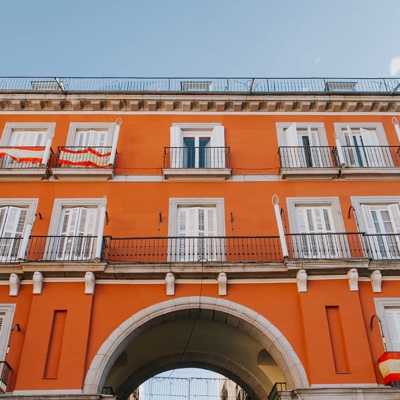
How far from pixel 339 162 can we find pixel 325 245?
337 cm

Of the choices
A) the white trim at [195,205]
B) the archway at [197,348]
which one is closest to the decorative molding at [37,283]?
the archway at [197,348]

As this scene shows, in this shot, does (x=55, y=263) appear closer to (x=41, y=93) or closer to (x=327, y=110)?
(x=41, y=93)

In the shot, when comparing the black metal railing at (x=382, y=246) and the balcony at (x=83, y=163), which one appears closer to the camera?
the black metal railing at (x=382, y=246)

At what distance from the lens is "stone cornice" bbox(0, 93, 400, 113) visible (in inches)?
716

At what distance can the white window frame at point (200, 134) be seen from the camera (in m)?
16.9

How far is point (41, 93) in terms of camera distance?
18.1 meters

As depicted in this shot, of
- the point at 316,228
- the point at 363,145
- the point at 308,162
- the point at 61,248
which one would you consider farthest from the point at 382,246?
the point at 61,248

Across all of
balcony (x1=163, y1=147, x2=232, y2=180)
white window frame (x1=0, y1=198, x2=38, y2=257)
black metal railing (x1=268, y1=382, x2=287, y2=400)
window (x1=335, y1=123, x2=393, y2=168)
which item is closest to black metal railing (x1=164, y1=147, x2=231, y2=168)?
balcony (x1=163, y1=147, x2=232, y2=180)

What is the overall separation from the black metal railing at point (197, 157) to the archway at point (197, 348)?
17.3 feet

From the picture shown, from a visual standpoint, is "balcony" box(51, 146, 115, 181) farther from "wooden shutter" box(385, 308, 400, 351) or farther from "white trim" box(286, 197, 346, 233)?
"wooden shutter" box(385, 308, 400, 351)

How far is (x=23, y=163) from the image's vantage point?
1675cm

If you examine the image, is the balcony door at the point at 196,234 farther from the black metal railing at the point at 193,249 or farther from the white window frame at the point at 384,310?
the white window frame at the point at 384,310

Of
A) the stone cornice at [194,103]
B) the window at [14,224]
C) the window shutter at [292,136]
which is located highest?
the stone cornice at [194,103]

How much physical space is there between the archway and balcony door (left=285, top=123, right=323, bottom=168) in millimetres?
6100
